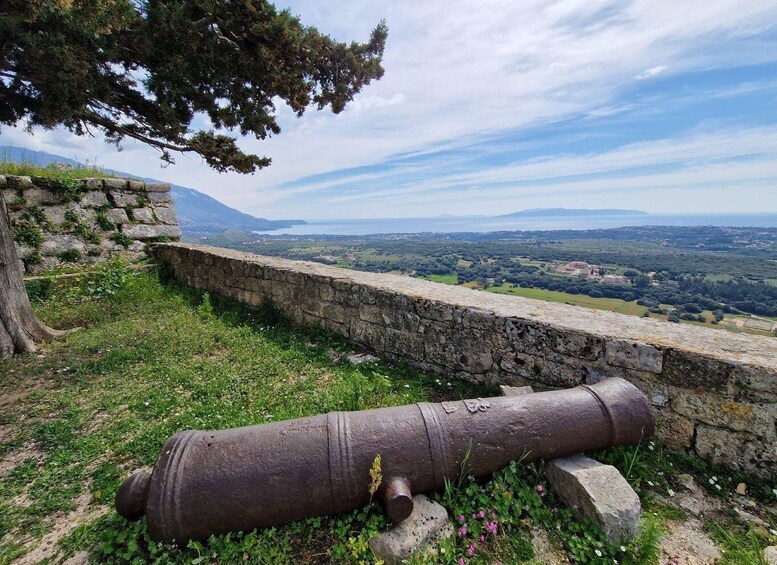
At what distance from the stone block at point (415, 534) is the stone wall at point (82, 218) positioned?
28.8 ft

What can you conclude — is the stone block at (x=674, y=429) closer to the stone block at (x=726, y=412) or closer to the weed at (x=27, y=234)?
the stone block at (x=726, y=412)

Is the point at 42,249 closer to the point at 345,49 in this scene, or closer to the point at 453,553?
the point at 345,49

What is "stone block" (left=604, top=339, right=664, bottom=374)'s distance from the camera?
2652 mm

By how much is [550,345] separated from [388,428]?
176 centimetres

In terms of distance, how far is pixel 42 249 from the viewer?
7.28 meters

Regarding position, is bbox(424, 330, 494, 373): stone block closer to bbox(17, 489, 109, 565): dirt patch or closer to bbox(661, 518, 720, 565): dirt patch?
bbox(661, 518, 720, 565): dirt patch

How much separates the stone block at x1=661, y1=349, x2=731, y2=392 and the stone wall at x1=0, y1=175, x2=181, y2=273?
32.3 ft

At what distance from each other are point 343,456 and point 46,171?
9.86 meters

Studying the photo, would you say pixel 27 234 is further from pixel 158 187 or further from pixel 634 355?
pixel 634 355

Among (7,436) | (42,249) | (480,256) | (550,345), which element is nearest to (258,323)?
(7,436)

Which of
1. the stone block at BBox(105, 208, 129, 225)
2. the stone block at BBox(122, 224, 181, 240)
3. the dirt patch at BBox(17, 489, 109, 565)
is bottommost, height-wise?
the dirt patch at BBox(17, 489, 109, 565)

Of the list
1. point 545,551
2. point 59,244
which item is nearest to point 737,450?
point 545,551

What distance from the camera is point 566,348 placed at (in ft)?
10.00

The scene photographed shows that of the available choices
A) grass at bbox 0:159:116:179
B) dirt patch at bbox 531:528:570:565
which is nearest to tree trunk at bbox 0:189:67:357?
grass at bbox 0:159:116:179
